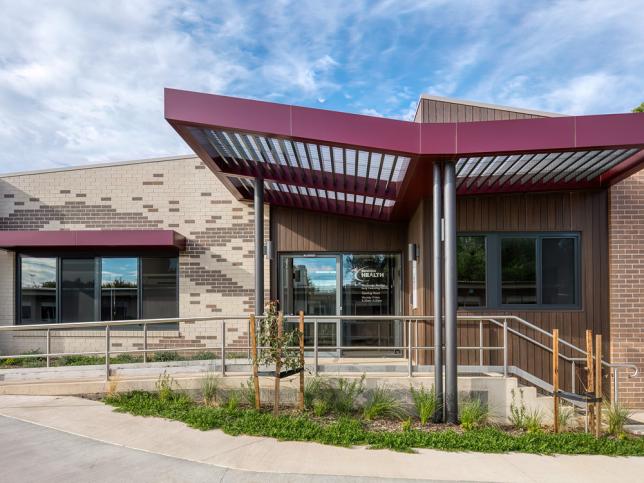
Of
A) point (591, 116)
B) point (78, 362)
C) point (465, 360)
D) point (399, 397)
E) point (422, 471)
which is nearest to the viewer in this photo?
point (422, 471)

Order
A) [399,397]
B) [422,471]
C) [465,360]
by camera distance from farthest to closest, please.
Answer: [465,360] < [399,397] < [422,471]

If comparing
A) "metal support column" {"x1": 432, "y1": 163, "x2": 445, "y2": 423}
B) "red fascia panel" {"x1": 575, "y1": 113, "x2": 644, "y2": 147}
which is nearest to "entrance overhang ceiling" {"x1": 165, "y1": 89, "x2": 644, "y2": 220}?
"red fascia panel" {"x1": 575, "y1": 113, "x2": 644, "y2": 147}

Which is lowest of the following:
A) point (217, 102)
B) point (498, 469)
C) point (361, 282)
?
point (498, 469)

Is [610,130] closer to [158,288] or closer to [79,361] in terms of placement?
[158,288]

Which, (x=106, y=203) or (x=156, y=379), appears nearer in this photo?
(x=156, y=379)

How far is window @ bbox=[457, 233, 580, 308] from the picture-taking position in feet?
29.8

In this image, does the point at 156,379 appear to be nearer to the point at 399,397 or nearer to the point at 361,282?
the point at 399,397

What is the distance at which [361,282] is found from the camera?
11586 mm

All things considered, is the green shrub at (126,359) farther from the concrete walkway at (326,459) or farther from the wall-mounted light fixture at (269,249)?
the concrete walkway at (326,459)

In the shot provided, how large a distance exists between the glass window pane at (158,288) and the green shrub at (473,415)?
7.27 meters

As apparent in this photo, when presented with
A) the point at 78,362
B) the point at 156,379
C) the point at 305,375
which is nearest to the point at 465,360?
the point at 305,375

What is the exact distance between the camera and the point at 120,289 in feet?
40.0

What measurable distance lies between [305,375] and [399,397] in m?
1.41

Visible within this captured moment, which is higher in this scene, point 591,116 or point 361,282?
point 591,116
